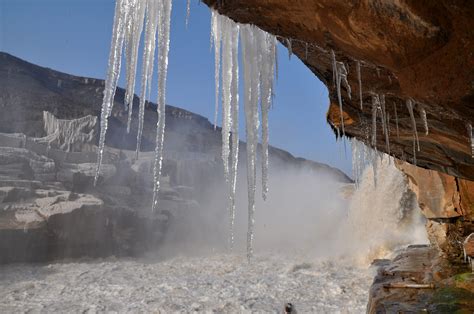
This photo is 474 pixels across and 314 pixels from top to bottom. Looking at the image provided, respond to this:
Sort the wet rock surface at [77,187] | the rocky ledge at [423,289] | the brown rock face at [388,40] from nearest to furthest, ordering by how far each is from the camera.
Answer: the brown rock face at [388,40]
the rocky ledge at [423,289]
the wet rock surface at [77,187]

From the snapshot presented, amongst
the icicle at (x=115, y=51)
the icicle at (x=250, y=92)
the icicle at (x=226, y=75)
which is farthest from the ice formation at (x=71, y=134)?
the icicle at (x=250, y=92)

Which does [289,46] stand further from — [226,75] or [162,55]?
[162,55]

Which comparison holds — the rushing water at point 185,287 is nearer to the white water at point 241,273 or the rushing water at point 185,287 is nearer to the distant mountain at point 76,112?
the white water at point 241,273

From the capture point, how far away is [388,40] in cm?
204

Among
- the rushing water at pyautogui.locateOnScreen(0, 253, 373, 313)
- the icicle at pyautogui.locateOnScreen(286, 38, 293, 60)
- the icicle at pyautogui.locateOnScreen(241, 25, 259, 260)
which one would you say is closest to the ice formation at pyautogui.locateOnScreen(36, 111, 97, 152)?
the rushing water at pyautogui.locateOnScreen(0, 253, 373, 313)

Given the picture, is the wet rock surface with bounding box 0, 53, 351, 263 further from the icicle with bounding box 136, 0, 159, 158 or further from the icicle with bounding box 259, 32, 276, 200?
the icicle with bounding box 259, 32, 276, 200

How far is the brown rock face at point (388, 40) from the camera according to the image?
1.83 m

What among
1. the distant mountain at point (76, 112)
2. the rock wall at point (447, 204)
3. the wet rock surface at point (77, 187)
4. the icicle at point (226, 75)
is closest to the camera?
the icicle at point (226, 75)

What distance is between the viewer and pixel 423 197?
803cm

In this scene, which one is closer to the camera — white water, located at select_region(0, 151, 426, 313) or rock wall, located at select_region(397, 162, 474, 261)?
rock wall, located at select_region(397, 162, 474, 261)

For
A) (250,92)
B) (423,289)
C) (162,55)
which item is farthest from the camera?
(423,289)

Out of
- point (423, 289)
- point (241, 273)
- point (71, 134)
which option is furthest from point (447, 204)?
point (71, 134)

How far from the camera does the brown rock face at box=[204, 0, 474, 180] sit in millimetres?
1829

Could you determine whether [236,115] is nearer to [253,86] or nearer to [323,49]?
[253,86]
